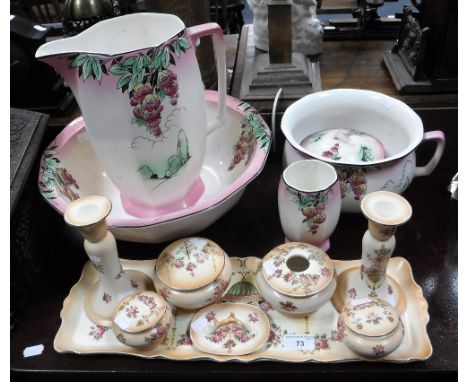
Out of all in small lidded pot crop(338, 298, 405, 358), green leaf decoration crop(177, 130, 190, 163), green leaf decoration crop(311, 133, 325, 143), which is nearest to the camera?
small lidded pot crop(338, 298, 405, 358)

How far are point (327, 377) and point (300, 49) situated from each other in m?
0.63

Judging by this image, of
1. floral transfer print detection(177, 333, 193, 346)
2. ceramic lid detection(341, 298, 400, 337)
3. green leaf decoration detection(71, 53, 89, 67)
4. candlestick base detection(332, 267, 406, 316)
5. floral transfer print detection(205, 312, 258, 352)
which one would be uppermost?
green leaf decoration detection(71, 53, 89, 67)

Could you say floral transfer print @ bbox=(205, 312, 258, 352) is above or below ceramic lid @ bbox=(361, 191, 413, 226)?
below

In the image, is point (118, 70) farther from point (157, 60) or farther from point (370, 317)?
point (370, 317)

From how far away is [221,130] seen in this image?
806mm

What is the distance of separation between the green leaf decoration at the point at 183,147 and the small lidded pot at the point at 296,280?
0.57 ft

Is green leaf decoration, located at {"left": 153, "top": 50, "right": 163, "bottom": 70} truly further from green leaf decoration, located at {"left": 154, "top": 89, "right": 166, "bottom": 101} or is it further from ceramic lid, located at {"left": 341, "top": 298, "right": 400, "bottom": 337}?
ceramic lid, located at {"left": 341, "top": 298, "right": 400, "bottom": 337}

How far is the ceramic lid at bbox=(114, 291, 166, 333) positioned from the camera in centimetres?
53

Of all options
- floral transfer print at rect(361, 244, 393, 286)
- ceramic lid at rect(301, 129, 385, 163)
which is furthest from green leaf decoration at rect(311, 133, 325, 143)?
floral transfer print at rect(361, 244, 393, 286)

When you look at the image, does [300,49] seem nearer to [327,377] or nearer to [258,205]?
[258,205]

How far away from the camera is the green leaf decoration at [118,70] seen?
0.53 m

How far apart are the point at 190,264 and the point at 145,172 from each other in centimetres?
13

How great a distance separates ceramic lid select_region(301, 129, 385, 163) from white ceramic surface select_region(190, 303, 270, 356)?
0.78 feet

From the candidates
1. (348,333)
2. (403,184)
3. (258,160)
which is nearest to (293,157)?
(258,160)
